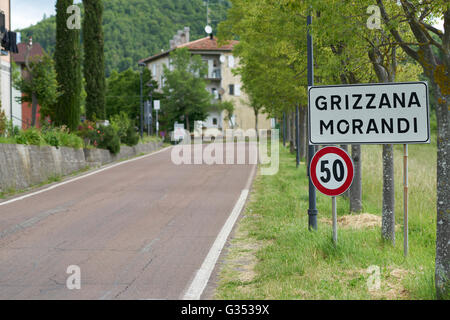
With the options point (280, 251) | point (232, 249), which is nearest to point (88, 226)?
point (232, 249)

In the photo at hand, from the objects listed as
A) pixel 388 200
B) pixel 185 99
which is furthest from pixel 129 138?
pixel 185 99

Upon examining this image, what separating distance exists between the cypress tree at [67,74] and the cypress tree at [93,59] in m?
5.86

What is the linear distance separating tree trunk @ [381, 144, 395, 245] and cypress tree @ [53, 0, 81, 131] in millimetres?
19842

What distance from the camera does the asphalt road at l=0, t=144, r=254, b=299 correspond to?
7.19 m

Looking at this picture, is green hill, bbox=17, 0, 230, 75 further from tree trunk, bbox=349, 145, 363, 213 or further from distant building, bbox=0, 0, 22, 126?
tree trunk, bbox=349, 145, 363, 213

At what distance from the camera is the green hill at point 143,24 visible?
110750 millimetres

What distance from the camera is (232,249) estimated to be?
9523mm

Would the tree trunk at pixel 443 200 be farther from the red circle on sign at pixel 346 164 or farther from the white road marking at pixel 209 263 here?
the white road marking at pixel 209 263

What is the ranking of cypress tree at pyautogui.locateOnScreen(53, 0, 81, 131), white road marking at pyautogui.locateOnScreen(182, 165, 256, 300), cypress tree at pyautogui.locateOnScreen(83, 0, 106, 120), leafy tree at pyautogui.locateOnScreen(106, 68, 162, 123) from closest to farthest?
white road marking at pyautogui.locateOnScreen(182, 165, 256, 300) < cypress tree at pyautogui.locateOnScreen(53, 0, 81, 131) < cypress tree at pyautogui.locateOnScreen(83, 0, 106, 120) < leafy tree at pyautogui.locateOnScreen(106, 68, 162, 123)

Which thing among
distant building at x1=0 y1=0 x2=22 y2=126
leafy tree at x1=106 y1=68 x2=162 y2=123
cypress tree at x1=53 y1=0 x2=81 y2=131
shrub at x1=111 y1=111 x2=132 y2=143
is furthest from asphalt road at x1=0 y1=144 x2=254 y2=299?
leafy tree at x1=106 y1=68 x2=162 y2=123

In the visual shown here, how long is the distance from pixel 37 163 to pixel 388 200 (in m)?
13.8

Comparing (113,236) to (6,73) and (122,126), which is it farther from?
(122,126)

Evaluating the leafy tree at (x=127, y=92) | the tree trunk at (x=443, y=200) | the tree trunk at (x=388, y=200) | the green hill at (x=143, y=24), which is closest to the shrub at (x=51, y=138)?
the tree trunk at (x=388, y=200)

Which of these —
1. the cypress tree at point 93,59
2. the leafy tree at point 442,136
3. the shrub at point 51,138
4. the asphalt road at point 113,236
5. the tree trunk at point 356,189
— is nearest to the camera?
the leafy tree at point 442,136
